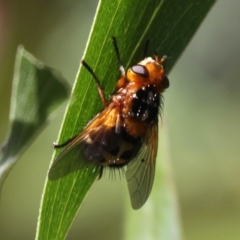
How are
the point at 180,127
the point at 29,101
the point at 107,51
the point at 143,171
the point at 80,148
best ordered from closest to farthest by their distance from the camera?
the point at 29,101 < the point at 107,51 < the point at 80,148 < the point at 143,171 < the point at 180,127

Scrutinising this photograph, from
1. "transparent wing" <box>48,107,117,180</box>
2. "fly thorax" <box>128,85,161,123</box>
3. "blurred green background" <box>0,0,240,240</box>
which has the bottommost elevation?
"transparent wing" <box>48,107,117,180</box>

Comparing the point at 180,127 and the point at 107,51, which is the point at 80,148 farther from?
the point at 180,127

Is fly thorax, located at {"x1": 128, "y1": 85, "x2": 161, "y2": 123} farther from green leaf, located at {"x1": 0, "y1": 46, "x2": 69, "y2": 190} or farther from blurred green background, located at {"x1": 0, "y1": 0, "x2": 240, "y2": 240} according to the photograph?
blurred green background, located at {"x1": 0, "y1": 0, "x2": 240, "y2": 240}

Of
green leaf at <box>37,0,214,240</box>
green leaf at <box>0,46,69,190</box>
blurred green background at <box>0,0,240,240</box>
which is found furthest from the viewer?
blurred green background at <box>0,0,240,240</box>

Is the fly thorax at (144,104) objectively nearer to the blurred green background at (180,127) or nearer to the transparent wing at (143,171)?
the transparent wing at (143,171)

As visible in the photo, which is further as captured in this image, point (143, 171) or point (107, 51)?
point (143, 171)

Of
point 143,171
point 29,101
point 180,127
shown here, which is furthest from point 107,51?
point 180,127

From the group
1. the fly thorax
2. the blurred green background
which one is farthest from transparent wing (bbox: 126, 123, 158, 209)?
the blurred green background

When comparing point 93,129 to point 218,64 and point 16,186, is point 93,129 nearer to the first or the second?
point 16,186
